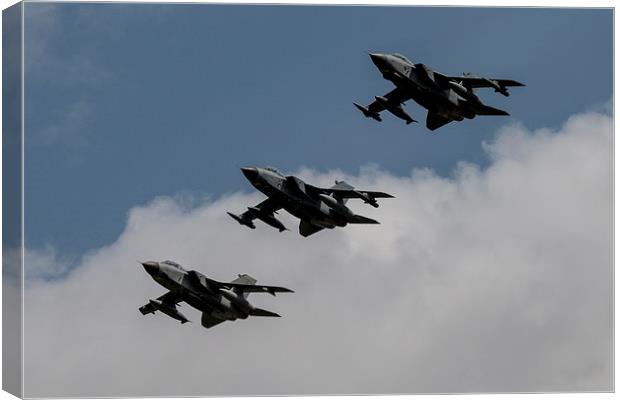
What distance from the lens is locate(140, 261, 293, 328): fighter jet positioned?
188 feet

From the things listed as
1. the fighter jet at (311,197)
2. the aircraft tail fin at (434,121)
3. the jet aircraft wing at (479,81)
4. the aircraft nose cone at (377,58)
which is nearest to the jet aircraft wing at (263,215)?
the fighter jet at (311,197)

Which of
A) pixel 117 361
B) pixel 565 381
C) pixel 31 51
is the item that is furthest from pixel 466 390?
pixel 31 51

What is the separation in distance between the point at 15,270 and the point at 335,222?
1600 cm

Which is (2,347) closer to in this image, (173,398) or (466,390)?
(173,398)

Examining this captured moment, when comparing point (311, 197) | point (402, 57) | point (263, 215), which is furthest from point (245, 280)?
point (402, 57)

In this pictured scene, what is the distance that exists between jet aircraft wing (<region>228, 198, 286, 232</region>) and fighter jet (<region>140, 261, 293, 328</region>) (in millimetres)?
2671

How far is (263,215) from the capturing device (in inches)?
2402

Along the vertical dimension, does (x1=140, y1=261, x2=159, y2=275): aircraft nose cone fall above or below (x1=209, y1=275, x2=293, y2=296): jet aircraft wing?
above

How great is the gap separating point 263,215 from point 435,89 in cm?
998

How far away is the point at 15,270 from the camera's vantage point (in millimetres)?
46531

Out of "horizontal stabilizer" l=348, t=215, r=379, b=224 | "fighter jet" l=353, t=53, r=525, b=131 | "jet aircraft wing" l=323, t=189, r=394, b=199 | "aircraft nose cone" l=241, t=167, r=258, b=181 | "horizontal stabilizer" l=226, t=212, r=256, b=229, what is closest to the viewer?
"fighter jet" l=353, t=53, r=525, b=131

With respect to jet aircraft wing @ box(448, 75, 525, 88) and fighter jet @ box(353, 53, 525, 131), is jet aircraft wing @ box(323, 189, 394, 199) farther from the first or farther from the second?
jet aircraft wing @ box(448, 75, 525, 88)

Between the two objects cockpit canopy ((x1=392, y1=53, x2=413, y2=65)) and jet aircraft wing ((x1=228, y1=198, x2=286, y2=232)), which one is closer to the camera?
cockpit canopy ((x1=392, y1=53, x2=413, y2=65))

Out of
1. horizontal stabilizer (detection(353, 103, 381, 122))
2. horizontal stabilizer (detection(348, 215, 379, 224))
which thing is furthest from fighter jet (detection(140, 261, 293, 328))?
horizontal stabilizer (detection(353, 103, 381, 122))
